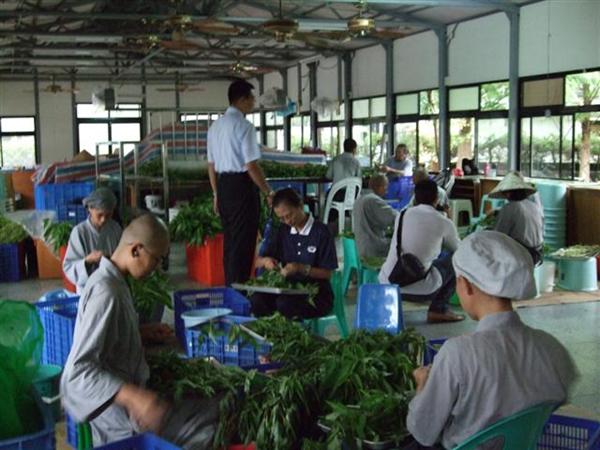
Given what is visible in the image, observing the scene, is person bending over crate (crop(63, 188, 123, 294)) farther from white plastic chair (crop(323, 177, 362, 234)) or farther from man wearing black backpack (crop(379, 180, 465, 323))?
white plastic chair (crop(323, 177, 362, 234))

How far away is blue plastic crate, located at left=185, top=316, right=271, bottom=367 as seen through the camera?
10.9 ft

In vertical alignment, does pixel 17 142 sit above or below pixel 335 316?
above

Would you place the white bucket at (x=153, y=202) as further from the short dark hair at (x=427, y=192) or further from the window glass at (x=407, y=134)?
the window glass at (x=407, y=134)

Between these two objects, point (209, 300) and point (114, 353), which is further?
point (209, 300)

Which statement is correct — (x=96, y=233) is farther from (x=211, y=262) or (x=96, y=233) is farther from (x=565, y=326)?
(x=565, y=326)

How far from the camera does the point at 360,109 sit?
1717cm

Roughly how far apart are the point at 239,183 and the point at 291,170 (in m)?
5.12

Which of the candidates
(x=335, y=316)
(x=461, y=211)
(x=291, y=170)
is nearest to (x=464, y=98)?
(x=461, y=211)

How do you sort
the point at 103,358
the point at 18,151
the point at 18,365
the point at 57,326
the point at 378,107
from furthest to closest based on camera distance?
the point at 18,151 < the point at 378,107 < the point at 57,326 < the point at 103,358 < the point at 18,365

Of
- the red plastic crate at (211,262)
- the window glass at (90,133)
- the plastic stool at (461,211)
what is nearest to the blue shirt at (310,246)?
the red plastic crate at (211,262)

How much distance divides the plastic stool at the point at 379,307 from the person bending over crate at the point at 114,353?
1.59 metres

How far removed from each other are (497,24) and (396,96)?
350 cm

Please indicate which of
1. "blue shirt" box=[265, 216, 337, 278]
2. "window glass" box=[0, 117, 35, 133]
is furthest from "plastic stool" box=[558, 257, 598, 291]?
"window glass" box=[0, 117, 35, 133]

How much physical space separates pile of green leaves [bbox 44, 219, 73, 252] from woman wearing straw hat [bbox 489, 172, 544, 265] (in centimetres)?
406
